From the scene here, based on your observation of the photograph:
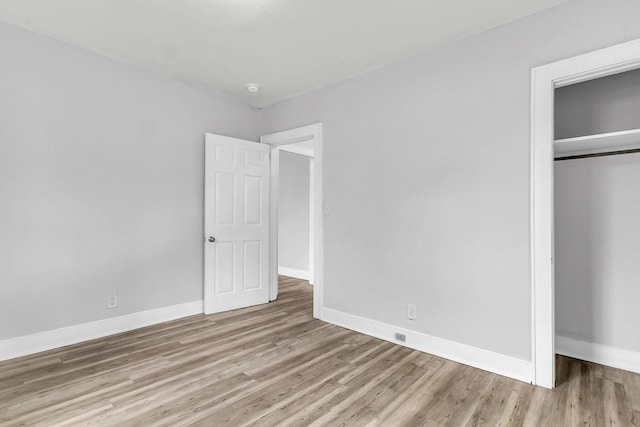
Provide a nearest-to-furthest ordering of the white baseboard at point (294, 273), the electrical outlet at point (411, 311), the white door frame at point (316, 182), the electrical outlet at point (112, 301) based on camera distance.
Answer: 1. the electrical outlet at point (411, 311)
2. the electrical outlet at point (112, 301)
3. the white door frame at point (316, 182)
4. the white baseboard at point (294, 273)

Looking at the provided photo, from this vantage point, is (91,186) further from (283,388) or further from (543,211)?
(543,211)

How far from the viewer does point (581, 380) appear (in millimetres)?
2316

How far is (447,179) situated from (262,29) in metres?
1.97

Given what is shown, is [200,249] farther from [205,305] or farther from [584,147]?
[584,147]

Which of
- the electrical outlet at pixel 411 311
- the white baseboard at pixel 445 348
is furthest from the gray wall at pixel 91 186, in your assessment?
the electrical outlet at pixel 411 311

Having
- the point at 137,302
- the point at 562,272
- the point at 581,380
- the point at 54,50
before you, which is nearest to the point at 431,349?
the point at 581,380

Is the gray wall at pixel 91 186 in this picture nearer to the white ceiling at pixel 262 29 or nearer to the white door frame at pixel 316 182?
the white ceiling at pixel 262 29

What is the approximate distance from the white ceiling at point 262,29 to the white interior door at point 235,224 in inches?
39.5

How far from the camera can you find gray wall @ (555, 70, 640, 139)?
249cm

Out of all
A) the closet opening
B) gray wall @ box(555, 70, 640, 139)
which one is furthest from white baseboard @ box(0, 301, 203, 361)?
gray wall @ box(555, 70, 640, 139)

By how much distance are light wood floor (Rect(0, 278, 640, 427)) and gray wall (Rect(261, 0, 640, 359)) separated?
1.38 ft

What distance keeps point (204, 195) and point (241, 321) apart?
1.53 meters

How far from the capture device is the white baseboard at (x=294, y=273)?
6.13 meters

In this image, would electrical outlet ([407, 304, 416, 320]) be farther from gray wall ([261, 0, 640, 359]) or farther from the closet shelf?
the closet shelf
